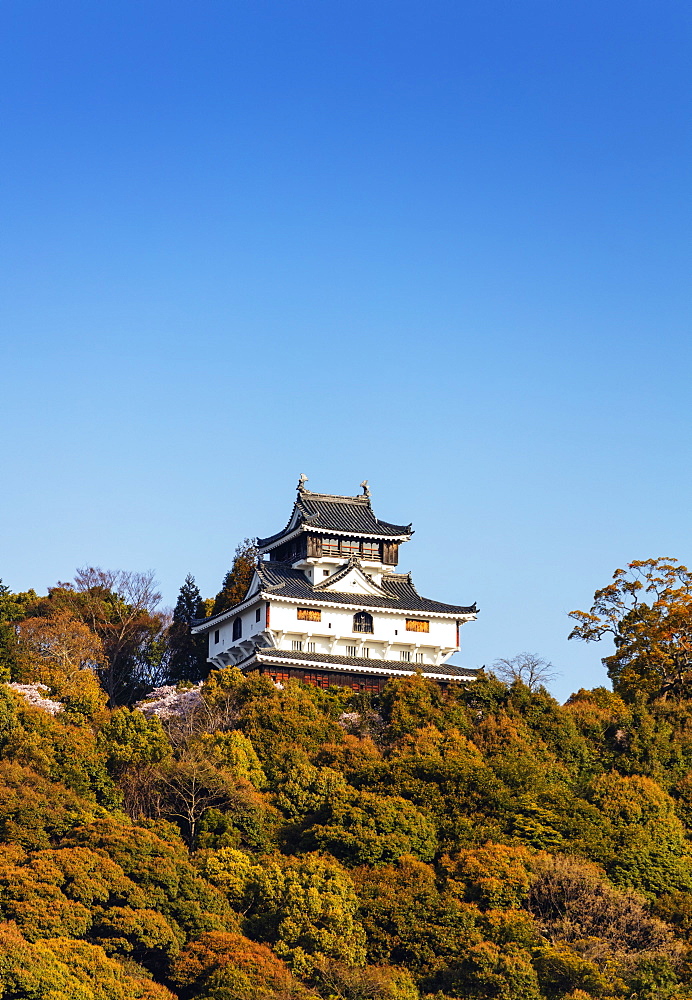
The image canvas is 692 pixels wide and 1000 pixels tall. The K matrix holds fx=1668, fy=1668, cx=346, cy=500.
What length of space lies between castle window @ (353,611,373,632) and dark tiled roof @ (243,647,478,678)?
120 cm

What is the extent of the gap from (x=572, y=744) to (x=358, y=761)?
8.50 m

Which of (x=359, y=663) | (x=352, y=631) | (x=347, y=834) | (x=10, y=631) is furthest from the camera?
(x=352, y=631)

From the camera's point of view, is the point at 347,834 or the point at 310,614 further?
the point at 310,614

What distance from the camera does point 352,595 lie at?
70.3 metres

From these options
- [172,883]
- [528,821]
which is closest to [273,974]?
[172,883]

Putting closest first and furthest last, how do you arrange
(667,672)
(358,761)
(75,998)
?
(75,998)
(358,761)
(667,672)

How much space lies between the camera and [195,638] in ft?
248

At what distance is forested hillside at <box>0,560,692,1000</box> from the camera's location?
1809 inches

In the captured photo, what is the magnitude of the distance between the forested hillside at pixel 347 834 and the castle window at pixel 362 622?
6.46 metres

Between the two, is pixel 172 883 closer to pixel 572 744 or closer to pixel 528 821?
pixel 528 821


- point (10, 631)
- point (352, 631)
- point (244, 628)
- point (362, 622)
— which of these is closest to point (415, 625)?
point (362, 622)

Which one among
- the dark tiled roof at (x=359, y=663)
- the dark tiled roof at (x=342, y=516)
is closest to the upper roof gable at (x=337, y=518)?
the dark tiled roof at (x=342, y=516)

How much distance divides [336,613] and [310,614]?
1.24 m

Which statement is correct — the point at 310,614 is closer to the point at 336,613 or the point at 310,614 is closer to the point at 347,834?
the point at 336,613
